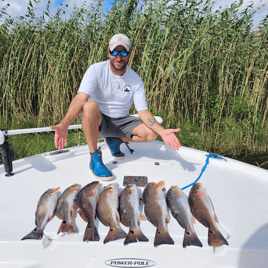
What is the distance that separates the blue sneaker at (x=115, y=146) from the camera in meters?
2.49

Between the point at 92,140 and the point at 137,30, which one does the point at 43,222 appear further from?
the point at 137,30

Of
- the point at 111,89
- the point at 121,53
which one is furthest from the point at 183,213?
the point at 121,53

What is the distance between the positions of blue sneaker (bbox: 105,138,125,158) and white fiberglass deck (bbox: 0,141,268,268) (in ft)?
0.35

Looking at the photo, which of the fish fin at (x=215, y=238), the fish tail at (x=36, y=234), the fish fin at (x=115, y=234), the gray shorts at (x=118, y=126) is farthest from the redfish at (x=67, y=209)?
the gray shorts at (x=118, y=126)

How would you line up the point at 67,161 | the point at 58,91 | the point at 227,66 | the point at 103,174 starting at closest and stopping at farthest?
1. the point at 103,174
2. the point at 67,161
3. the point at 227,66
4. the point at 58,91

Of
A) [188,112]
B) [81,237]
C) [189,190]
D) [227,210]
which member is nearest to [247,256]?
[227,210]

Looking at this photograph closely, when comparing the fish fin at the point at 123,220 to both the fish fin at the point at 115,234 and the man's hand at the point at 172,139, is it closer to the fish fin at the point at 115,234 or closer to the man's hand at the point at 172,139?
the fish fin at the point at 115,234

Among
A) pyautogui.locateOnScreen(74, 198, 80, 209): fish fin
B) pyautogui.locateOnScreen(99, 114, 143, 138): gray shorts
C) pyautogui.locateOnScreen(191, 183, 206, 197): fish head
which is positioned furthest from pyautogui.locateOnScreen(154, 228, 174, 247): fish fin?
pyautogui.locateOnScreen(99, 114, 143, 138): gray shorts

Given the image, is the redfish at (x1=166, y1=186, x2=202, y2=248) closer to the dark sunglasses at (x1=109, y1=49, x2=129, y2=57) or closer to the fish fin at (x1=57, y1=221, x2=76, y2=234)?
the fish fin at (x1=57, y1=221, x2=76, y2=234)

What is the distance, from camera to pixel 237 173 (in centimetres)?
212

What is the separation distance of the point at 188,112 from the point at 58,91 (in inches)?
97.2

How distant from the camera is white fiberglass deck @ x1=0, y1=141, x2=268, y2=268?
1171mm

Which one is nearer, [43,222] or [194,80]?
[43,222]

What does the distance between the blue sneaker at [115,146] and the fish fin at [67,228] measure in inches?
46.1
